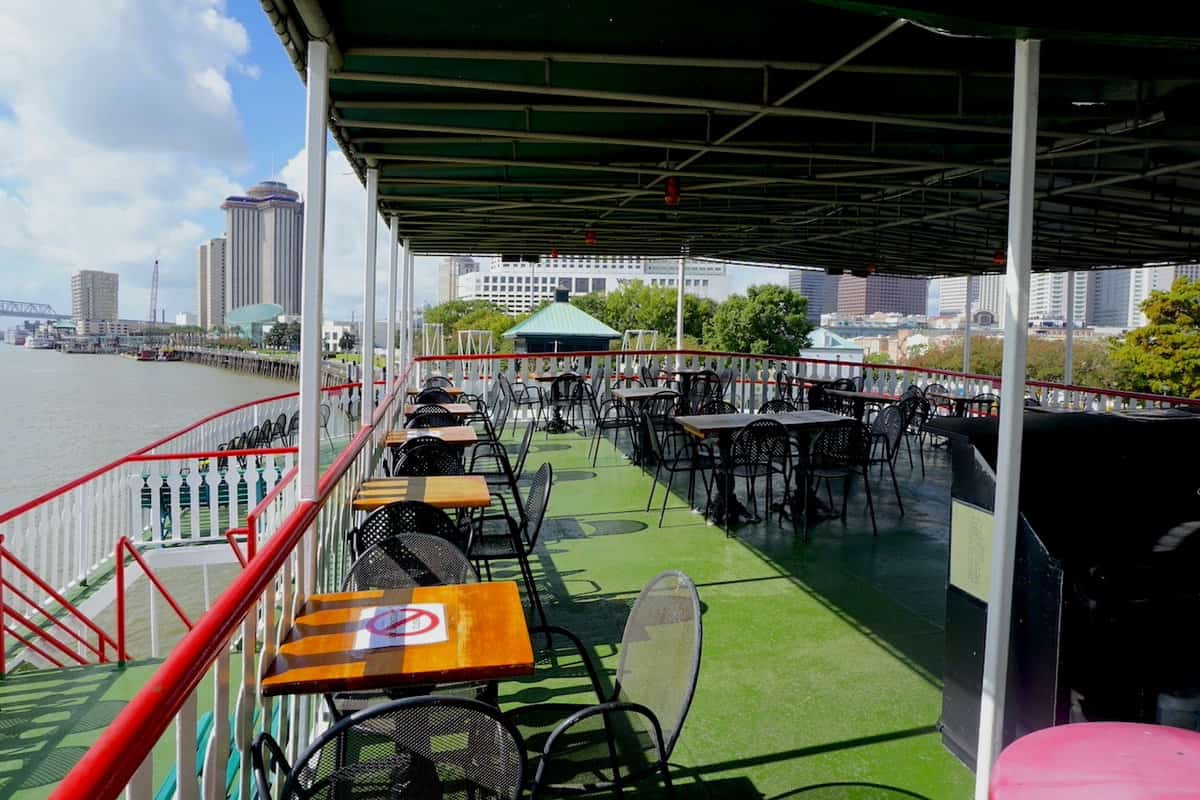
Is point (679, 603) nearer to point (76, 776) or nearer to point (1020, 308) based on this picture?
point (1020, 308)

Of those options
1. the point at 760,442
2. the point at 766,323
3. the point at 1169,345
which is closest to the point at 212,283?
the point at 766,323

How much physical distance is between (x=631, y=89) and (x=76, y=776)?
4.18 meters

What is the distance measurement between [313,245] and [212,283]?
136m

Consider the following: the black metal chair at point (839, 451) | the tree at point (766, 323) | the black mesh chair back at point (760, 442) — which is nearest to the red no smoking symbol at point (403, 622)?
the black mesh chair back at point (760, 442)

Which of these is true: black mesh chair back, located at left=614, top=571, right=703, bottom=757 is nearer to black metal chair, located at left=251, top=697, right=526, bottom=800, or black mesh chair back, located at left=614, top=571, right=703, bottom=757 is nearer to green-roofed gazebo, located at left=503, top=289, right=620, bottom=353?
black metal chair, located at left=251, top=697, right=526, bottom=800

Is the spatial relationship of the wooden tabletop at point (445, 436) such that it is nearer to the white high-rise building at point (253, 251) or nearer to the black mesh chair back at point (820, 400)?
the black mesh chair back at point (820, 400)

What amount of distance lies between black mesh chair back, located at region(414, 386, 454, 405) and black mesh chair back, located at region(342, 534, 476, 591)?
222 inches

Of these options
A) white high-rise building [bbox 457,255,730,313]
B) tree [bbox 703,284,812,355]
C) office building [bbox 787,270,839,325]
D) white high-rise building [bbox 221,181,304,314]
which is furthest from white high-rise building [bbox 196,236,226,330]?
office building [bbox 787,270,839,325]

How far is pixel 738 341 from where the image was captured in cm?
5575

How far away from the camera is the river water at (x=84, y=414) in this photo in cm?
2945

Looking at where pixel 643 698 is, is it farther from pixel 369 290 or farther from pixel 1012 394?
pixel 369 290

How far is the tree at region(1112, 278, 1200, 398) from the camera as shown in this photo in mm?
20047

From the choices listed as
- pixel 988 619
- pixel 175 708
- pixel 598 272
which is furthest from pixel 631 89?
pixel 598 272

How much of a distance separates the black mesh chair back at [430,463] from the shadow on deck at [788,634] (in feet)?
2.66
